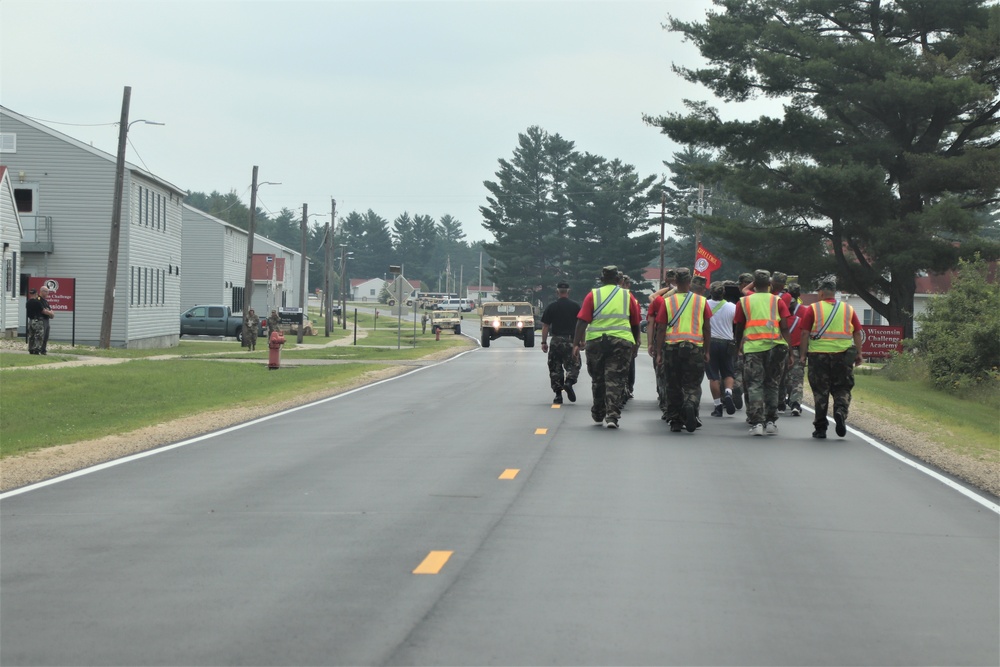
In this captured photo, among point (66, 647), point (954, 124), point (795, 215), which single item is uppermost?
point (954, 124)

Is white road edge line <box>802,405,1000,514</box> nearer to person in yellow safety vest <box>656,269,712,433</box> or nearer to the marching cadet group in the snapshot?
the marching cadet group

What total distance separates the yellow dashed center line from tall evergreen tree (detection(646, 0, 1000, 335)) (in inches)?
1298

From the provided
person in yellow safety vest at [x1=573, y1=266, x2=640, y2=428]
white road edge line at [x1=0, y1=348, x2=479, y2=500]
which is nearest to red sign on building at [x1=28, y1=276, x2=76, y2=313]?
white road edge line at [x1=0, y1=348, x2=479, y2=500]

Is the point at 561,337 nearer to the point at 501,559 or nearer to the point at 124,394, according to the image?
the point at 124,394

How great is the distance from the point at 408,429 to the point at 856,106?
29.3 meters

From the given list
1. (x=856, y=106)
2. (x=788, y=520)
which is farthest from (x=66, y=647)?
(x=856, y=106)

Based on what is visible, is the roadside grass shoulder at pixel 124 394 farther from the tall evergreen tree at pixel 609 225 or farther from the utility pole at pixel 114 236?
the tall evergreen tree at pixel 609 225

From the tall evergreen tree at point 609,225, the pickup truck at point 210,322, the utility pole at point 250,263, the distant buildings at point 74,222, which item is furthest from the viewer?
the tall evergreen tree at point 609,225

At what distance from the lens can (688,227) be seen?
100 metres

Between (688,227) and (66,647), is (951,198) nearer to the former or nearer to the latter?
(66,647)

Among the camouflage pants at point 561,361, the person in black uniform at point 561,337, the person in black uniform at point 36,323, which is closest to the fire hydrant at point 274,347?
the person in black uniform at point 36,323

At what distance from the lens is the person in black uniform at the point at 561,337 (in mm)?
18938

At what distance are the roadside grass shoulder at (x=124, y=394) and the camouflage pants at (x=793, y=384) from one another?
28.7ft

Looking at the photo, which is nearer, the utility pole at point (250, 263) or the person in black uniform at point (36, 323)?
the person in black uniform at point (36, 323)
